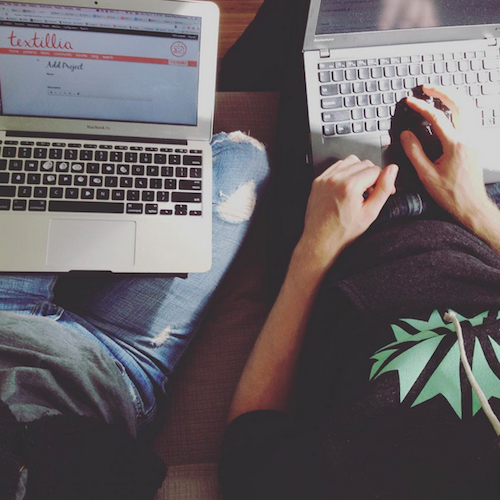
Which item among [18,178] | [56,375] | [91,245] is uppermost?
[18,178]

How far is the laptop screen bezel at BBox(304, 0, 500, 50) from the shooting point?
76cm

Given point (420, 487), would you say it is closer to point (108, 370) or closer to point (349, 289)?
point (349, 289)

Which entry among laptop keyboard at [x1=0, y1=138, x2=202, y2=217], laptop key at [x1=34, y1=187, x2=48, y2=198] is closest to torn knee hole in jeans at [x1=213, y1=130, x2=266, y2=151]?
laptop keyboard at [x1=0, y1=138, x2=202, y2=217]

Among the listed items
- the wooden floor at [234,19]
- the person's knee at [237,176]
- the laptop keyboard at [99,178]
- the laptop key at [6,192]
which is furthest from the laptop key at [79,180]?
the wooden floor at [234,19]

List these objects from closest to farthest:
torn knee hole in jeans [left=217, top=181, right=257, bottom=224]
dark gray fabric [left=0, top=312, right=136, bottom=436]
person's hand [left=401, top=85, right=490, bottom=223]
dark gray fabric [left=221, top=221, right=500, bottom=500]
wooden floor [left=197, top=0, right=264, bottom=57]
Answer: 1. dark gray fabric [left=221, top=221, right=500, bottom=500]
2. dark gray fabric [left=0, top=312, right=136, bottom=436]
3. person's hand [left=401, top=85, right=490, bottom=223]
4. torn knee hole in jeans [left=217, top=181, right=257, bottom=224]
5. wooden floor [left=197, top=0, right=264, bottom=57]

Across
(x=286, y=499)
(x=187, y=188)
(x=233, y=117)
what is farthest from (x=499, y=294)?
(x=233, y=117)

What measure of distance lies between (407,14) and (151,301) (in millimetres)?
636

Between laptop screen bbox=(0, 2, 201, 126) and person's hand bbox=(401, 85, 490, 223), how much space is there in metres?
0.37

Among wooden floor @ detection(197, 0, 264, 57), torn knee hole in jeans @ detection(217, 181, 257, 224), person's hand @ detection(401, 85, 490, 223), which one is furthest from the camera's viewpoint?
wooden floor @ detection(197, 0, 264, 57)

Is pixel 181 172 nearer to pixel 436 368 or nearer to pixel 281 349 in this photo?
pixel 281 349

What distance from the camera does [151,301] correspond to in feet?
2.65

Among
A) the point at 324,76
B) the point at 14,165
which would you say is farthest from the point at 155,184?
the point at 324,76

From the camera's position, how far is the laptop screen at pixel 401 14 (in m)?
0.73

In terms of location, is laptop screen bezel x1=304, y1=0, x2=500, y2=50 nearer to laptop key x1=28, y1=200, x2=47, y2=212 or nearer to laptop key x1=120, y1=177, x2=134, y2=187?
laptop key x1=120, y1=177, x2=134, y2=187
